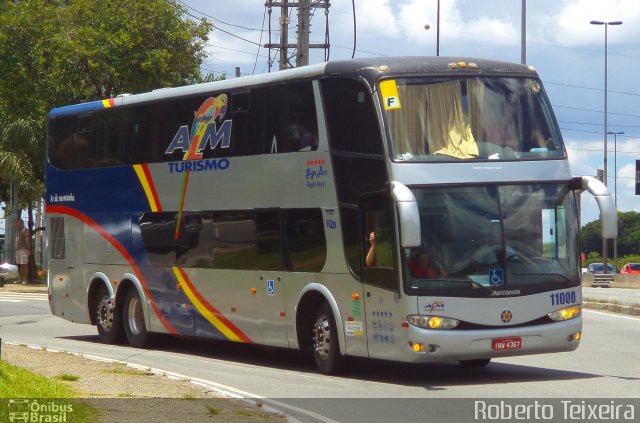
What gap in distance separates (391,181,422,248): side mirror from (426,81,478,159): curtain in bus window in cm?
99

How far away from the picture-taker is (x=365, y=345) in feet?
50.1

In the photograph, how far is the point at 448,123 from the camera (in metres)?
15.0

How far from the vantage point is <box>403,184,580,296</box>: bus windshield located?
571 inches

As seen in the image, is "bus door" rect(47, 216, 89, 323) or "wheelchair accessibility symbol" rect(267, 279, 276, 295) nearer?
"wheelchair accessibility symbol" rect(267, 279, 276, 295)

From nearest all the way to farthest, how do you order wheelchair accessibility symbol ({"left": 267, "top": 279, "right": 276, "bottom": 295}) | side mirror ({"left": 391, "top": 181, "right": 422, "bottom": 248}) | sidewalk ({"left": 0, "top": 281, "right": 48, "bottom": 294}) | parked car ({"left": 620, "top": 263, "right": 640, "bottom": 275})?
side mirror ({"left": 391, "top": 181, "right": 422, "bottom": 248}), wheelchair accessibility symbol ({"left": 267, "top": 279, "right": 276, "bottom": 295}), sidewalk ({"left": 0, "top": 281, "right": 48, "bottom": 294}), parked car ({"left": 620, "top": 263, "right": 640, "bottom": 275})

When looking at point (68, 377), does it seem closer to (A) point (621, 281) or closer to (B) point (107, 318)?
(B) point (107, 318)

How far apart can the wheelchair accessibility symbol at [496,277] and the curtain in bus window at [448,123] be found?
141 centimetres

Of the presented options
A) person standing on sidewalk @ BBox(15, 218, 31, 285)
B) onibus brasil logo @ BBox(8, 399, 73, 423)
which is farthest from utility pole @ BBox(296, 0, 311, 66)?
onibus brasil logo @ BBox(8, 399, 73, 423)

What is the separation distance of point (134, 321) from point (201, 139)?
393cm

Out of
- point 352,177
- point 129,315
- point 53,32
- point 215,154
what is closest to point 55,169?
point 129,315

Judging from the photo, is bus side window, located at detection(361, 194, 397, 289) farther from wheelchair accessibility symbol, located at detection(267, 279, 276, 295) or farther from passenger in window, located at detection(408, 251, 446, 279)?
wheelchair accessibility symbol, located at detection(267, 279, 276, 295)

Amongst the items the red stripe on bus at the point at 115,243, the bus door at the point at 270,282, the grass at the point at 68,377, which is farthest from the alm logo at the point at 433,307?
the red stripe on bus at the point at 115,243

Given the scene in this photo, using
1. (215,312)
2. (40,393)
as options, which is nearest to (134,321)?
(215,312)

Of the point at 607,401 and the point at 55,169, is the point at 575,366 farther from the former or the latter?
the point at 55,169
